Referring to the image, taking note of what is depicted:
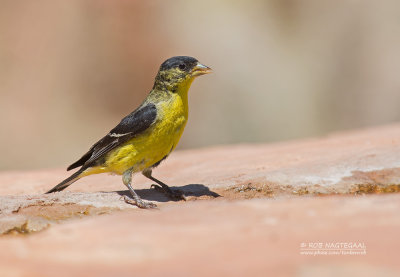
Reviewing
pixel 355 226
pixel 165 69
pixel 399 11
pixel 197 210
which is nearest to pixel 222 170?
pixel 165 69

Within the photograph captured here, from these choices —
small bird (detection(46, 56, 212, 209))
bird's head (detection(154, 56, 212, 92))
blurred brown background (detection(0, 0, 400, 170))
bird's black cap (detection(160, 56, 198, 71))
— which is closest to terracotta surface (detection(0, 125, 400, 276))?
small bird (detection(46, 56, 212, 209))

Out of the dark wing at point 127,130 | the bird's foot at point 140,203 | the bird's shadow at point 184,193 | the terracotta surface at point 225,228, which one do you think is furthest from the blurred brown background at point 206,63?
the bird's foot at point 140,203

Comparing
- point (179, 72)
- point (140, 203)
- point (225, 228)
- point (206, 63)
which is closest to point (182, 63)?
point (179, 72)

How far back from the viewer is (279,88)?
19609mm

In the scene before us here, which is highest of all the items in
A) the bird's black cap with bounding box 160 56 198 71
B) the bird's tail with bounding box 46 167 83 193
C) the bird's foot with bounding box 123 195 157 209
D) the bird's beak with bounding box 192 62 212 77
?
the bird's black cap with bounding box 160 56 198 71

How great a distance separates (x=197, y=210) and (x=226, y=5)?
53.6 feet

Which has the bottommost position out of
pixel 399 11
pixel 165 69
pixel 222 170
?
pixel 222 170

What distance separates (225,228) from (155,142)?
2223 mm

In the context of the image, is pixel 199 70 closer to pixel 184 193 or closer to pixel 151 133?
pixel 151 133

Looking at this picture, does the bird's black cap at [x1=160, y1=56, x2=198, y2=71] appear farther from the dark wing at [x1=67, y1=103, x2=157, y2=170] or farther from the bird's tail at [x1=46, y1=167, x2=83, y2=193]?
the bird's tail at [x1=46, y1=167, x2=83, y2=193]

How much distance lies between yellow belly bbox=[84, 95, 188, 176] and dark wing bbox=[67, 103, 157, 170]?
1.9 inches

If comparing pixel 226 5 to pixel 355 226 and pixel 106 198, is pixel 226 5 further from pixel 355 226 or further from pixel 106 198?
pixel 355 226

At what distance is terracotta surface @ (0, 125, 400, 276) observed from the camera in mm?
3275

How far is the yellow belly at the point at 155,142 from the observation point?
19.4 ft
